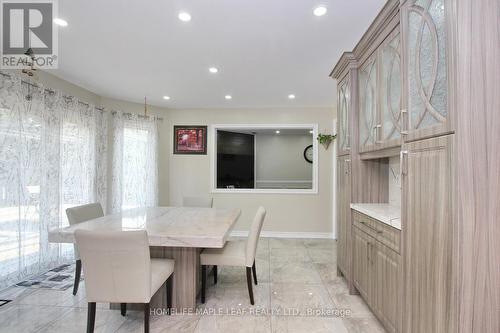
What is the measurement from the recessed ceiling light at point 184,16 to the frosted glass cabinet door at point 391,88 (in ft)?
5.28

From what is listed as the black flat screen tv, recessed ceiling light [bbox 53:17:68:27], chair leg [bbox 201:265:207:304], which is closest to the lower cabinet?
chair leg [bbox 201:265:207:304]

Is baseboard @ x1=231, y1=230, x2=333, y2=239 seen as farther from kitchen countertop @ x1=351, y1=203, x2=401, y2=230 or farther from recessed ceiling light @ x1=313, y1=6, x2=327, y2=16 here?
recessed ceiling light @ x1=313, y1=6, x2=327, y2=16

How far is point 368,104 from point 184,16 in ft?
5.97

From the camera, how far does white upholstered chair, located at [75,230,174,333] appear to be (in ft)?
5.29

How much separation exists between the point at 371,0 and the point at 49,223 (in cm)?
416

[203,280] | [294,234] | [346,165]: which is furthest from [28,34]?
[294,234]

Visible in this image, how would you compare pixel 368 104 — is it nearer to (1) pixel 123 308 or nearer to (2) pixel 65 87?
(1) pixel 123 308

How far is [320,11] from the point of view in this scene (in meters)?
1.90

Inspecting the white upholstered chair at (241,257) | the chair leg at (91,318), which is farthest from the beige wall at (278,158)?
the chair leg at (91,318)

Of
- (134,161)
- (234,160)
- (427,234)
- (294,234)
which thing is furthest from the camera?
(234,160)

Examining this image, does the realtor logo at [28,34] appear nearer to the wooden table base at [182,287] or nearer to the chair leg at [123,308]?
the wooden table base at [182,287]

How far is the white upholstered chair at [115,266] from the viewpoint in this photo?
1.61 meters

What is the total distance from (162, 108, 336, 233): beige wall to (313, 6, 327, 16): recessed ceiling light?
9.44ft

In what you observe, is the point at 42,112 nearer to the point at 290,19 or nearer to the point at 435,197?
the point at 290,19
